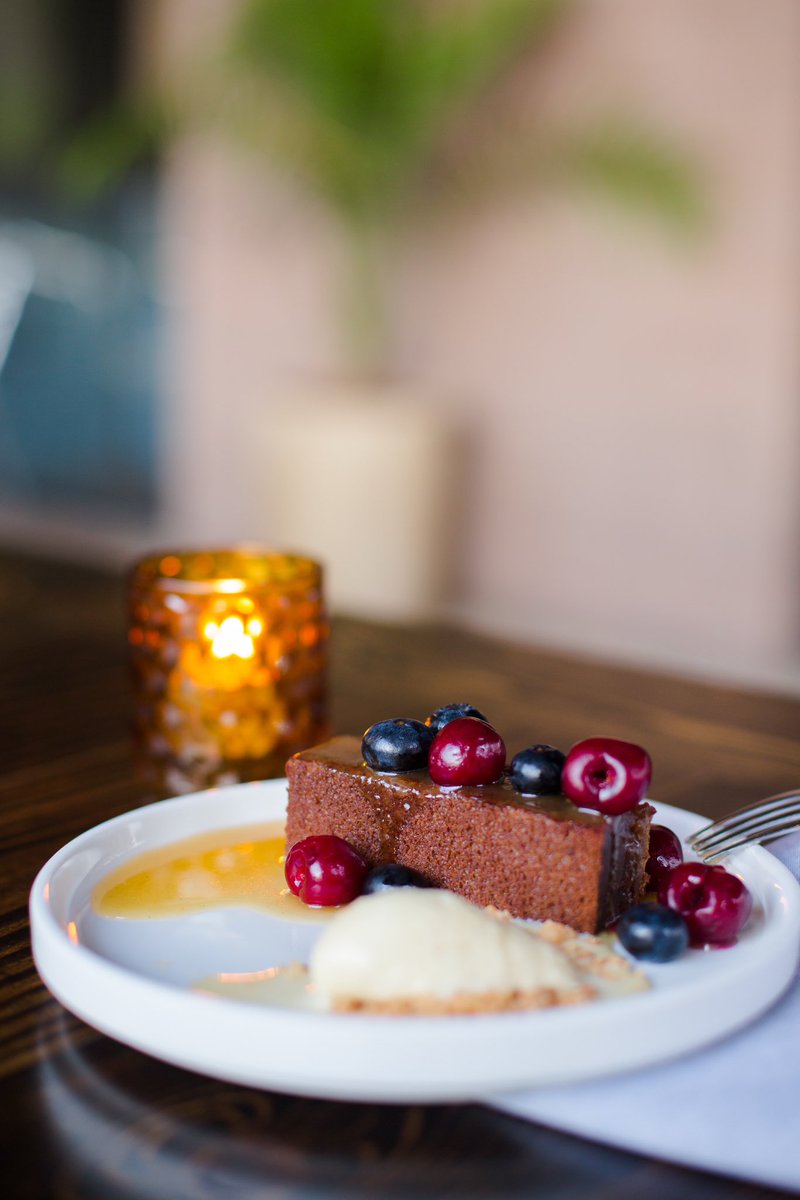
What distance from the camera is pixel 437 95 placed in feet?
13.8

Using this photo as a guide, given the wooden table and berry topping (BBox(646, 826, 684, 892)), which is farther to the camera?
berry topping (BBox(646, 826, 684, 892))

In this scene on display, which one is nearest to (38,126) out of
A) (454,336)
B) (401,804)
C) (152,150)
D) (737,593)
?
(152,150)

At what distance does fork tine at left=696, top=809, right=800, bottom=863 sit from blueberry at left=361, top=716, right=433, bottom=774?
0.67 ft

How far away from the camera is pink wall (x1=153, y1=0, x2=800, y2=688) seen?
4.09 meters

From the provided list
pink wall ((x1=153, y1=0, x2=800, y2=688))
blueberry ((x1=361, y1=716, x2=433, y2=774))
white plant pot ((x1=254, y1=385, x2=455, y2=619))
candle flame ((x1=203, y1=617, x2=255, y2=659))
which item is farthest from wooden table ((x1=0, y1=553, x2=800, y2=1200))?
white plant pot ((x1=254, y1=385, x2=455, y2=619))

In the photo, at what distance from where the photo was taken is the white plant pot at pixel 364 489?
14.2ft

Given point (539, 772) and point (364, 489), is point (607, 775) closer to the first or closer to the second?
point (539, 772)

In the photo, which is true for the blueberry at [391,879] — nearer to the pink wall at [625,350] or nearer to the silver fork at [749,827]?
the silver fork at [749,827]

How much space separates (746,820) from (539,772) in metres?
0.18

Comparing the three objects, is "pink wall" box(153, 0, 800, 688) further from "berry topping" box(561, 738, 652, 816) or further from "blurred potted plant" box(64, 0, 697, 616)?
"berry topping" box(561, 738, 652, 816)

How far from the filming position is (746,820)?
877mm

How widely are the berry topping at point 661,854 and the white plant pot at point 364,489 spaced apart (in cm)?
340

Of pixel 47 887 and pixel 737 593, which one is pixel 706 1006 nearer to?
pixel 47 887

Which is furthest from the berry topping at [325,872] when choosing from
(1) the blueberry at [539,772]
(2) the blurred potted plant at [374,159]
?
(2) the blurred potted plant at [374,159]
